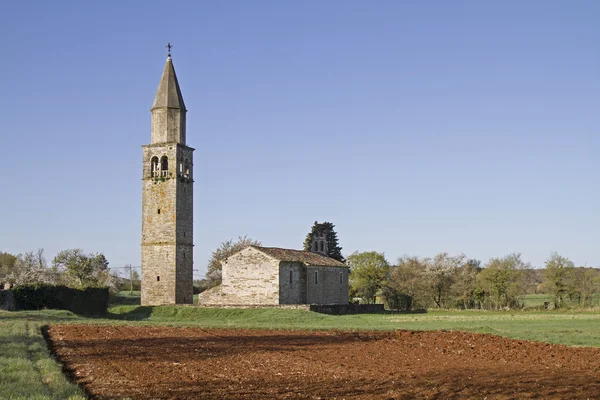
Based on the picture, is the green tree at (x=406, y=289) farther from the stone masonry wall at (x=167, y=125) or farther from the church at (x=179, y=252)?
the stone masonry wall at (x=167, y=125)

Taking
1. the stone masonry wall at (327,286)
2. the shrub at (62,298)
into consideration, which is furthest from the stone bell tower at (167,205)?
the stone masonry wall at (327,286)

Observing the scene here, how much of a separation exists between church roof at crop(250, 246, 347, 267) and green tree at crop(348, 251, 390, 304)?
55.0 ft

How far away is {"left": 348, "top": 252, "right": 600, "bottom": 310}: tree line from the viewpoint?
252ft

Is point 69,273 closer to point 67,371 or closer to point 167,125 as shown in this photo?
point 167,125

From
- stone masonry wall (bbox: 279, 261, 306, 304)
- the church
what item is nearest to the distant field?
stone masonry wall (bbox: 279, 261, 306, 304)

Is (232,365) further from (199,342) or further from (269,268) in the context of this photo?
(269,268)

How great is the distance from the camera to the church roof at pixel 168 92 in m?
63.6

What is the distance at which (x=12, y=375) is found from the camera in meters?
16.2

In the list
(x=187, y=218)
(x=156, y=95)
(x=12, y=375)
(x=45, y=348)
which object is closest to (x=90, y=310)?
(x=187, y=218)

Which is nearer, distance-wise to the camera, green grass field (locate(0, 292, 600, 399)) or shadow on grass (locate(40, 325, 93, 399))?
green grass field (locate(0, 292, 600, 399))

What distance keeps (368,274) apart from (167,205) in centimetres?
3092

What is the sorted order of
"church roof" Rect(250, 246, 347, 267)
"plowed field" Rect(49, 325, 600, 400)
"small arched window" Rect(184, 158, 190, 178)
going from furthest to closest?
"small arched window" Rect(184, 158, 190, 178) → "church roof" Rect(250, 246, 347, 267) → "plowed field" Rect(49, 325, 600, 400)

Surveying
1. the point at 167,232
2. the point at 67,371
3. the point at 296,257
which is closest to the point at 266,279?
the point at 296,257

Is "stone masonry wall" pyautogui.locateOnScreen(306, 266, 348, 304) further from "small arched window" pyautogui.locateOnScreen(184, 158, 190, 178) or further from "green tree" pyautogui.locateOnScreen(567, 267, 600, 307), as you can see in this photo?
"green tree" pyautogui.locateOnScreen(567, 267, 600, 307)
